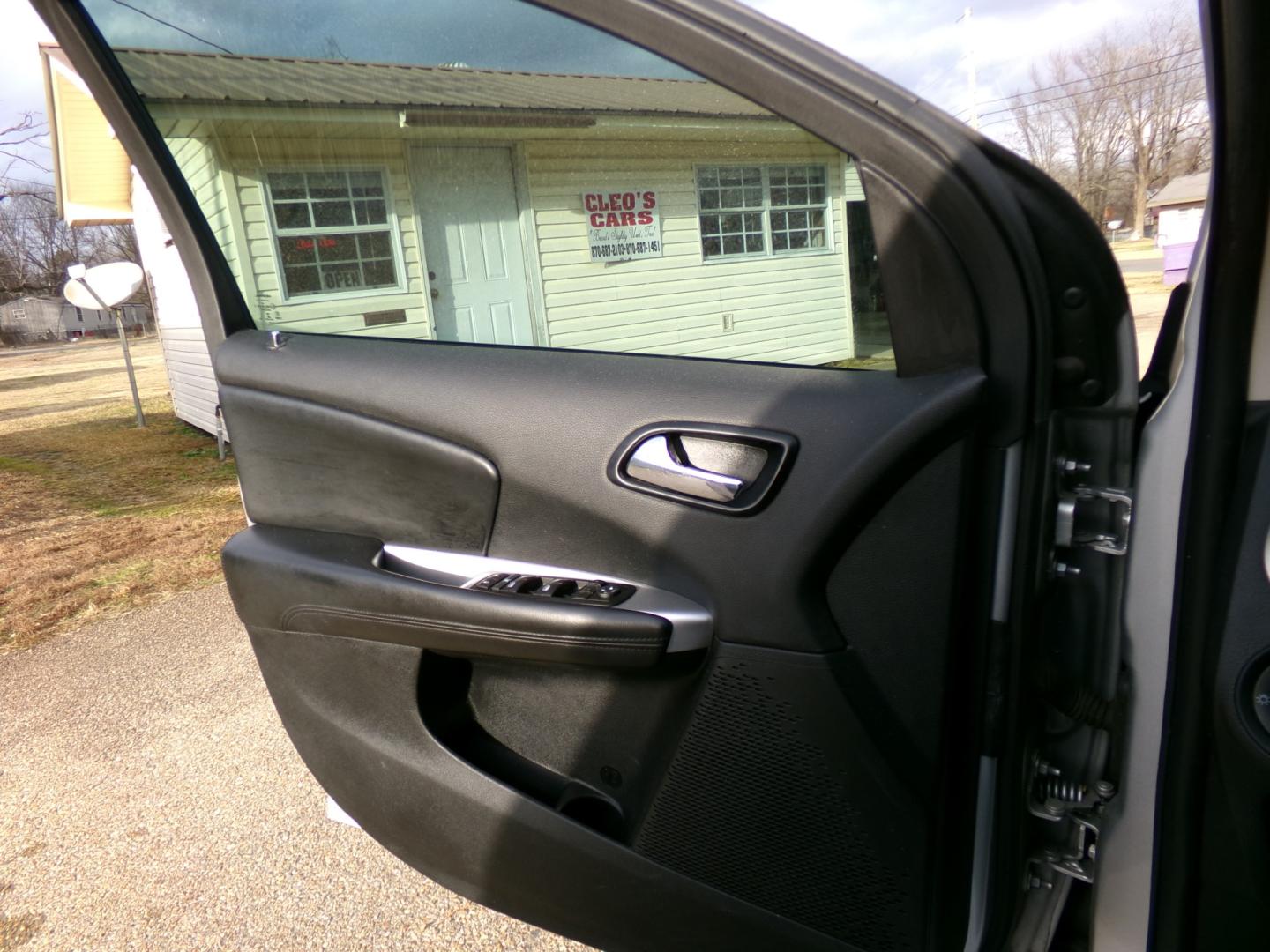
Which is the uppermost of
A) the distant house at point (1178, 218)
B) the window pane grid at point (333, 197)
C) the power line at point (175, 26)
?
the power line at point (175, 26)

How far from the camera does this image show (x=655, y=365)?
1.34 metres

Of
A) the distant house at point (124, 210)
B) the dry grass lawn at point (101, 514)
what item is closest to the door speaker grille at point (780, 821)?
the dry grass lawn at point (101, 514)

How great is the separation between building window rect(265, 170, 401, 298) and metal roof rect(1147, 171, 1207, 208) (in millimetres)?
1185

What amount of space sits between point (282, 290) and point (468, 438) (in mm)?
518

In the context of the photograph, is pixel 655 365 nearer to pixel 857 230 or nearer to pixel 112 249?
pixel 857 230

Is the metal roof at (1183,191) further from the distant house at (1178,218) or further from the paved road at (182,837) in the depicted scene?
the paved road at (182,837)

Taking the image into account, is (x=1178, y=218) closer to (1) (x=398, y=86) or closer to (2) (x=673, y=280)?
(2) (x=673, y=280)

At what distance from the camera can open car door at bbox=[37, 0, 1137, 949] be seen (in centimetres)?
109

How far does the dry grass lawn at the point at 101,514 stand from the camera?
445cm

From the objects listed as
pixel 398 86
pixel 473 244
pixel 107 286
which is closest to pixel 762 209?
pixel 473 244

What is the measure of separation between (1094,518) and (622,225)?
2.71 ft

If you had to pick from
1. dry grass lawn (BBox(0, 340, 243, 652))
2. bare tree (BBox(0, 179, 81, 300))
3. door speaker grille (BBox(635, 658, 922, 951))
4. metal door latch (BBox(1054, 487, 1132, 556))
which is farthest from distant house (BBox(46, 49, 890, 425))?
bare tree (BBox(0, 179, 81, 300))

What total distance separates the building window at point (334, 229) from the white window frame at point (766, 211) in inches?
21.6

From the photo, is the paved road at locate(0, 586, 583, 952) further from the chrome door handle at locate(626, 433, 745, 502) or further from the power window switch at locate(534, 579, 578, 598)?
the chrome door handle at locate(626, 433, 745, 502)
